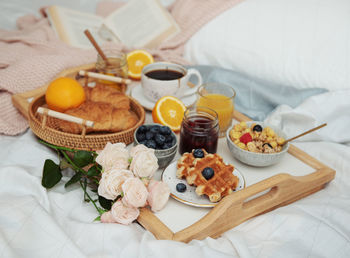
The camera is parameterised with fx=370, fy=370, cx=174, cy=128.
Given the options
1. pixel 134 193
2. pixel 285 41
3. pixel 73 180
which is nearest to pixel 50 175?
pixel 73 180

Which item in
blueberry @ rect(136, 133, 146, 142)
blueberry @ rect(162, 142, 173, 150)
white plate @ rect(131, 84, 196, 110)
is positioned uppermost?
blueberry @ rect(136, 133, 146, 142)

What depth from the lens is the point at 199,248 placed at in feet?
2.58

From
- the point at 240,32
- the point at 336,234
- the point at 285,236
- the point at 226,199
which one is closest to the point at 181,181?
the point at 226,199

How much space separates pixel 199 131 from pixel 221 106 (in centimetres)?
19

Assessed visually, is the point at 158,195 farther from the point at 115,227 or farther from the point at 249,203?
the point at 249,203

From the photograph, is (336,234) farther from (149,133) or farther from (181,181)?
(149,133)

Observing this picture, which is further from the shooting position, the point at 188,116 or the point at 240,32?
the point at 240,32

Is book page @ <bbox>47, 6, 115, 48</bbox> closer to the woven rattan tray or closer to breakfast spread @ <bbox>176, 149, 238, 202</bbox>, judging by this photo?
the woven rattan tray

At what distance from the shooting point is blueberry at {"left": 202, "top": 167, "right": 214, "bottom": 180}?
0.89 metres

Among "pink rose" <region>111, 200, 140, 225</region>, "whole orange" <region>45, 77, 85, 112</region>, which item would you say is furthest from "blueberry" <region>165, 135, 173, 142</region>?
"whole orange" <region>45, 77, 85, 112</region>

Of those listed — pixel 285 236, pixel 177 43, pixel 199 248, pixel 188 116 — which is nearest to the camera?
pixel 199 248

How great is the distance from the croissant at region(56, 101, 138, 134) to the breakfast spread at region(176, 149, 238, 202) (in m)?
0.25

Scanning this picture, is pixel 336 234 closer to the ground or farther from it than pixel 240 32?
closer to the ground

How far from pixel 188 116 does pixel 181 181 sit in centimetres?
19
